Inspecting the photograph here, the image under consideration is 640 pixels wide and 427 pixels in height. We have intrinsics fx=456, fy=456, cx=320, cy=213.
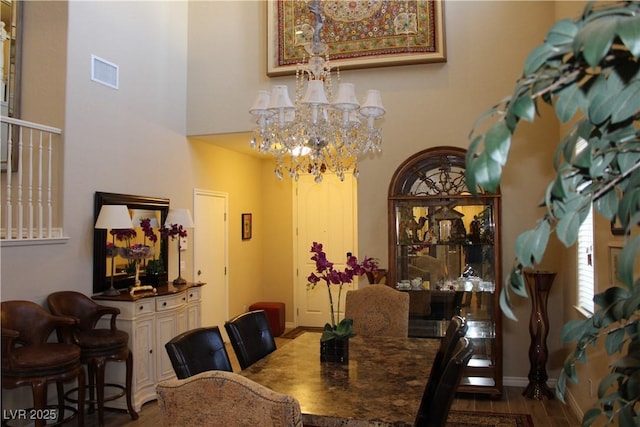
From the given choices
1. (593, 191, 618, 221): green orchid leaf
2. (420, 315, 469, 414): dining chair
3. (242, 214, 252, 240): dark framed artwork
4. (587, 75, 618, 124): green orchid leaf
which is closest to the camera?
(587, 75, 618, 124): green orchid leaf

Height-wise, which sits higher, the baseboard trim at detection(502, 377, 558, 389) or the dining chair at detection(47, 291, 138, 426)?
the dining chair at detection(47, 291, 138, 426)

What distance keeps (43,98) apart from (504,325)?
15.6ft

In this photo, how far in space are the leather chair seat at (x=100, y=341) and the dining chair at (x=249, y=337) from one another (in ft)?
4.40

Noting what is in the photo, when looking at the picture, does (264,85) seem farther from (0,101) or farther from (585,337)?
(585,337)

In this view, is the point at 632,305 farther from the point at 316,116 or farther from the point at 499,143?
the point at 316,116

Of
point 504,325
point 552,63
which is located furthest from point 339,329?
point 504,325

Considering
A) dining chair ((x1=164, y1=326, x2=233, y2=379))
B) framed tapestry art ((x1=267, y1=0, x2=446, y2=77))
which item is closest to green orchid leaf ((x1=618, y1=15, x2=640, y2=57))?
dining chair ((x1=164, y1=326, x2=233, y2=379))

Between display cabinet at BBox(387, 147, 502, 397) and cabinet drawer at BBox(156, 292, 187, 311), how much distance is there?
6.83ft

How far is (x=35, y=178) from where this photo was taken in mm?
3852

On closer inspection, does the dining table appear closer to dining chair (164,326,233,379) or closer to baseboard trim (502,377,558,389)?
dining chair (164,326,233,379)

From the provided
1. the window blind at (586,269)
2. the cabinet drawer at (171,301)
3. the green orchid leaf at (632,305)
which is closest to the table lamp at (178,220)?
the cabinet drawer at (171,301)

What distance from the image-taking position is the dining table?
73.7 inches

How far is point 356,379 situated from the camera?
231cm

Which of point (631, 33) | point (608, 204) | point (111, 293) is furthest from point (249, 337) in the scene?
point (631, 33)
